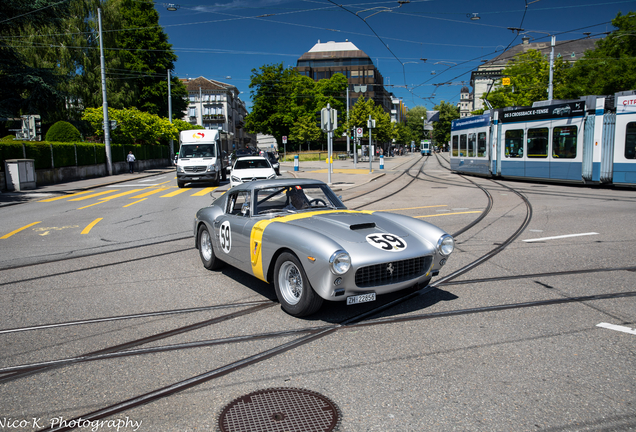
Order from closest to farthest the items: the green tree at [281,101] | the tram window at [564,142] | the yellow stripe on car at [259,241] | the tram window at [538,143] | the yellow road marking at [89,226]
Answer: the yellow stripe on car at [259,241] → the yellow road marking at [89,226] → the tram window at [564,142] → the tram window at [538,143] → the green tree at [281,101]

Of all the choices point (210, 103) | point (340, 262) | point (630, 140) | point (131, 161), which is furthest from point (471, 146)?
point (210, 103)

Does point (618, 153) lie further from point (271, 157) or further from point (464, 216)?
point (271, 157)

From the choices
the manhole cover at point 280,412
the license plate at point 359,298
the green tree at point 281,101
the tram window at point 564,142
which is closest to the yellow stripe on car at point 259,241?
the license plate at point 359,298

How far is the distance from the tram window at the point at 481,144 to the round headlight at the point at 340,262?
74.8 ft

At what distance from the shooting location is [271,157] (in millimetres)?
38375

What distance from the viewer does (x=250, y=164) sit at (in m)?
19.2

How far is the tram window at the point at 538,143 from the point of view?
66.6 feet

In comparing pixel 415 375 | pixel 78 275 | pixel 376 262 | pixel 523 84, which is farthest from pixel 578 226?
pixel 523 84

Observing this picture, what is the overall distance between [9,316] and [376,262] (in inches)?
152

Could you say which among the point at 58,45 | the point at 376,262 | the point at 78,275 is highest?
the point at 58,45

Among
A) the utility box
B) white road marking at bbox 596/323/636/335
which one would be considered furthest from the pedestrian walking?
white road marking at bbox 596/323/636/335

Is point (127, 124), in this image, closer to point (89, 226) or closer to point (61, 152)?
point (61, 152)

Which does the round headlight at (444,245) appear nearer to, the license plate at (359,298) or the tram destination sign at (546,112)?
the license plate at (359,298)

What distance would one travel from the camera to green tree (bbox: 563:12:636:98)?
3353 cm
